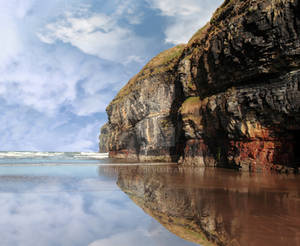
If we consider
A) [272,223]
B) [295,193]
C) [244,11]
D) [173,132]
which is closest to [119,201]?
[272,223]

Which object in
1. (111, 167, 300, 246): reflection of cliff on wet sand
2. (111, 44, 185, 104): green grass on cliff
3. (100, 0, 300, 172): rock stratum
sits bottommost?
(111, 167, 300, 246): reflection of cliff on wet sand

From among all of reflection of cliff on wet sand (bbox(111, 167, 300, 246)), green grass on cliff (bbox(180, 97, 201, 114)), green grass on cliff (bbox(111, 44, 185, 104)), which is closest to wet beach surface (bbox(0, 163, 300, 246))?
reflection of cliff on wet sand (bbox(111, 167, 300, 246))

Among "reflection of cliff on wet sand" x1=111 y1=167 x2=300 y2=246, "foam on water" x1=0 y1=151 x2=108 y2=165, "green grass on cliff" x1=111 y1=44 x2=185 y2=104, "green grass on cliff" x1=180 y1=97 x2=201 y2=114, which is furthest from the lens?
"green grass on cliff" x1=111 y1=44 x2=185 y2=104

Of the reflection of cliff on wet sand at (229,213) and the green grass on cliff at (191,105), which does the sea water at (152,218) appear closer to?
the reflection of cliff on wet sand at (229,213)

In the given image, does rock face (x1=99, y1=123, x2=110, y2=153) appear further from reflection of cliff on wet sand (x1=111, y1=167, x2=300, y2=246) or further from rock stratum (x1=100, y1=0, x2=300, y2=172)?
reflection of cliff on wet sand (x1=111, y1=167, x2=300, y2=246)

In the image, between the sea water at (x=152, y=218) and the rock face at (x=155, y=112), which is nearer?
the sea water at (x=152, y=218)

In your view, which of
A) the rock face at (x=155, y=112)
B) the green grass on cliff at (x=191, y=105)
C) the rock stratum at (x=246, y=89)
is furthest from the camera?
the rock face at (x=155, y=112)

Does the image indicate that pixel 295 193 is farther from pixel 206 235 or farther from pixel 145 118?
pixel 145 118

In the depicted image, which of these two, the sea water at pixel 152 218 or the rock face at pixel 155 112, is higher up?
the rock face at pixel 155 112

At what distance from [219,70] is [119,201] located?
51.6 feet

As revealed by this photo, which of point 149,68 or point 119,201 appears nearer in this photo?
point 119,201

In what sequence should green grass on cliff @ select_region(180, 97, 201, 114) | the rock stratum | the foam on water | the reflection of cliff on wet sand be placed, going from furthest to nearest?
the foam on water → green grass on cliff @ select_region(180, 97, 201, 114) → the rock stratum → the reflection of cliff on wet sand

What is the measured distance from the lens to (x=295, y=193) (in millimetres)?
8461

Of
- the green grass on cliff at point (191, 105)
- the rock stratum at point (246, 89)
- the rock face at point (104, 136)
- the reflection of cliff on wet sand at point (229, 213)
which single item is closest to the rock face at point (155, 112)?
the green grass on cliff at point (191, 105)
